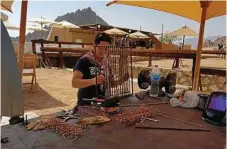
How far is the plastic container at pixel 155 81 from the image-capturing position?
199 cm

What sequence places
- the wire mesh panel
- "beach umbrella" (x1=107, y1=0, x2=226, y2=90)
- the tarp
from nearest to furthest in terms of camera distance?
the tarp → the wire mesh panel → "beach umbrella" (x1=107, y1=0, x2=226, y2=90)

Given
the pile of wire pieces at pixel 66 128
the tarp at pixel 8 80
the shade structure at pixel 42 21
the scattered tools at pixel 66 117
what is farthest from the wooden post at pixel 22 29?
the shade structure at pixel 42 21

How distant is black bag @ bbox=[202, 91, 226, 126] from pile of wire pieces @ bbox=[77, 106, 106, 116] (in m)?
0.59

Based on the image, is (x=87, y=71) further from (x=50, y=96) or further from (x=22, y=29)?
(x=50, y=96)

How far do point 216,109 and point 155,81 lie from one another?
714 millimetres

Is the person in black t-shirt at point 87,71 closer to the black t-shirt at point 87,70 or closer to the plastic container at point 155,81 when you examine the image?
the black t-shirt at point 87,70

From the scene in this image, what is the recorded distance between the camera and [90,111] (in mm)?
1468

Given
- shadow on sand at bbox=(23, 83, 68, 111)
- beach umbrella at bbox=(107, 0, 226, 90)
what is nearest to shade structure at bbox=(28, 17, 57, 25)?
shadow on sand at bbox=(23, 83, 68, 111)

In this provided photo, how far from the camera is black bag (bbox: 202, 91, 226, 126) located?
131 cm

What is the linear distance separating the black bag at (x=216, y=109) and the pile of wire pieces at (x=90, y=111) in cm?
59

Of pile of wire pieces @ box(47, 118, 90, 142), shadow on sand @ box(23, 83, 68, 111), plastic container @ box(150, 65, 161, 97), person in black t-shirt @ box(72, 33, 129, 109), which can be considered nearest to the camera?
pile of wire pieces @ box(47, 118, 90, 142)

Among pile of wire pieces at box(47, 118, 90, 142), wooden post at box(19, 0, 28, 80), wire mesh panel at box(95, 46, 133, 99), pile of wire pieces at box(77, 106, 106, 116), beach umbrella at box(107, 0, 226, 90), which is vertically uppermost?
beach umbrella at box(107, 0, 226, 90)

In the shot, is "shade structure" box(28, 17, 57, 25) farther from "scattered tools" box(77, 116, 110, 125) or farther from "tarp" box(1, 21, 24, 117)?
"tarp" box(1, 21, 24, 117)

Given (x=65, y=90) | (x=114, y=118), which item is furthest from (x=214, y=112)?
(x=65, y=90)
